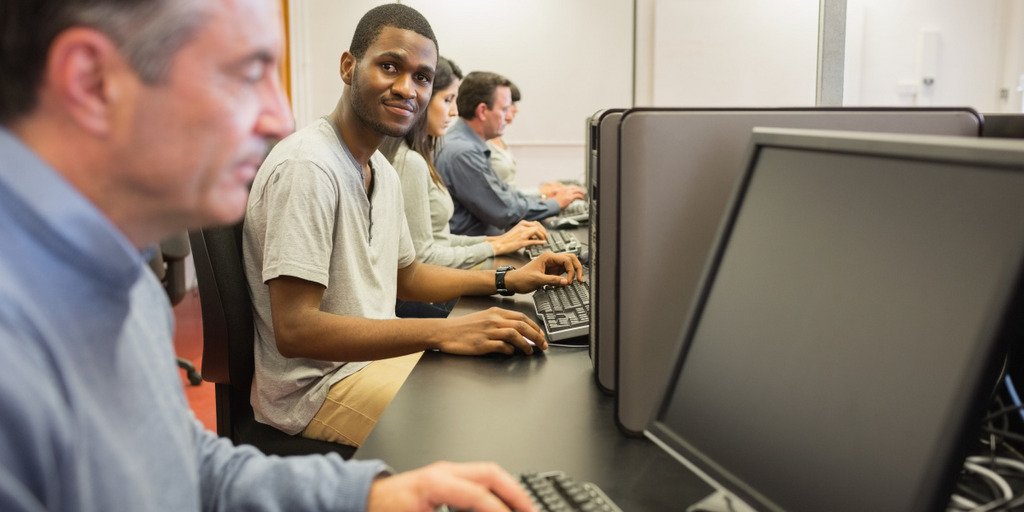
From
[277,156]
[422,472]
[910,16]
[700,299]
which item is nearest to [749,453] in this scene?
[700,299]

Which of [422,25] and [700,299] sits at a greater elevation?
[422,25]

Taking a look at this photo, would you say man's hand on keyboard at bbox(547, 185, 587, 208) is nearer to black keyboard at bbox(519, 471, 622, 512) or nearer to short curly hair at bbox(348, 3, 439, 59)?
short curly hair at bbox(348, 3, 439, 59)

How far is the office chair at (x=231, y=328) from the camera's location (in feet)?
4.63

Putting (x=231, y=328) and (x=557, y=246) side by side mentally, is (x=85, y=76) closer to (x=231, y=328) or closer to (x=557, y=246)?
(x=231, y=328)

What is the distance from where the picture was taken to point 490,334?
1.27 m

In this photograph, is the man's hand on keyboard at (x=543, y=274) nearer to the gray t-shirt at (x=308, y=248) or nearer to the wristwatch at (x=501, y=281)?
the wristwatch at (x=501, y=281)

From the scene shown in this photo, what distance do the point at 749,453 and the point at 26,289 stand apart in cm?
53

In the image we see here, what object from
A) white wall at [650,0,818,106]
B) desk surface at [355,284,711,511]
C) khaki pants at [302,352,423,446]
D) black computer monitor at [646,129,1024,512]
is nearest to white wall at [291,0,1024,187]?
white wall at [650,0,818,106]

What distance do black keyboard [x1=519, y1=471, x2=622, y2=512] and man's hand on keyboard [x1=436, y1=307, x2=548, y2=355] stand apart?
48cm

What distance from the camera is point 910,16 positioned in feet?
16.4

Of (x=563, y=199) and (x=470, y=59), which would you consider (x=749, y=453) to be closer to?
(x=563, y=199)

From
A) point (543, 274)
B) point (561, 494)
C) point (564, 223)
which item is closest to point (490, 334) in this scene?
point (543, 274)

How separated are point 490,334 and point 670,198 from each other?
1.45 ft

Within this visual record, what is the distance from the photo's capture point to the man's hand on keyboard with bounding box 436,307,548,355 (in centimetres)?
126
